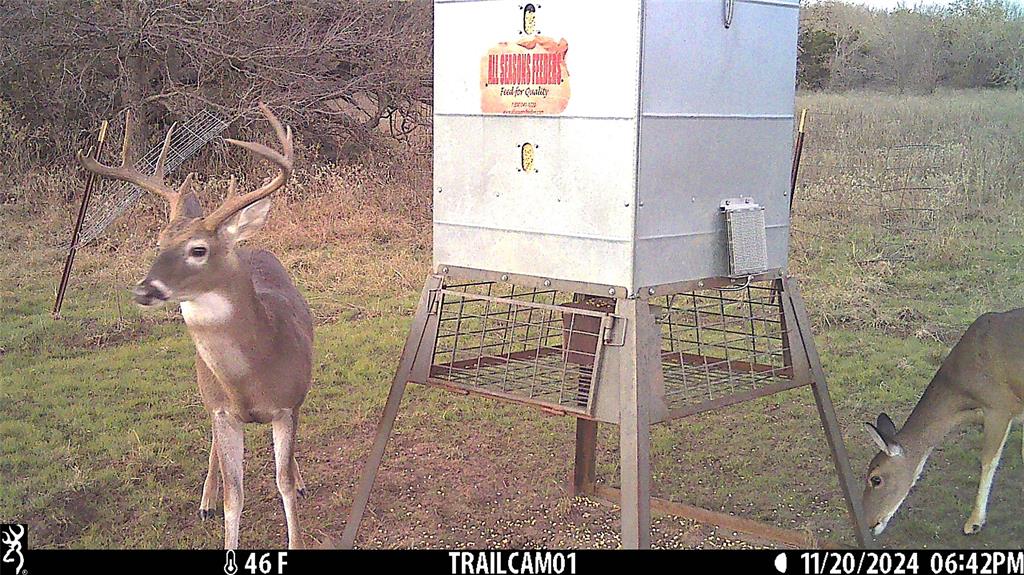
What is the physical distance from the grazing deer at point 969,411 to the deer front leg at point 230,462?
2.68 m

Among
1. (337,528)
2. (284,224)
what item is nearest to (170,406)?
(337,528)

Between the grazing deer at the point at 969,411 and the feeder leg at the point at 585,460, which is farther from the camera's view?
the feeder leg at the point at 585,460

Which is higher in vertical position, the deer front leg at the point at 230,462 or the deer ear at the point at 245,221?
the deer ear at the point at 245,221

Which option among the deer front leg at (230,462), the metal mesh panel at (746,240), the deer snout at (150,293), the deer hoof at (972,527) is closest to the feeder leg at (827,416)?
the metal mesh panel at (746,240)

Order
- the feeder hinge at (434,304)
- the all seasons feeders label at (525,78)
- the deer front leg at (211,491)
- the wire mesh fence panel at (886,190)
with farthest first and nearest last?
the wire mesh fence panel at (886,190)
the deer front leg at (211,491)
the feeder hinge at (434,304)
the all seasons feeders label at (525,78)

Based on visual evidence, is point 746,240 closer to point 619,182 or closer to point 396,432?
point 619,182

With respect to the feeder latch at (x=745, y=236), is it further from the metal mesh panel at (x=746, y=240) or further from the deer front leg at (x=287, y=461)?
the deer front leg at (x=287, y=461)

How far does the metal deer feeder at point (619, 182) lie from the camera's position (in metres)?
3.61

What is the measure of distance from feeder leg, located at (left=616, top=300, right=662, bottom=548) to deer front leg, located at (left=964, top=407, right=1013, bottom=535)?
2082mm

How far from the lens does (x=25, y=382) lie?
6.42m

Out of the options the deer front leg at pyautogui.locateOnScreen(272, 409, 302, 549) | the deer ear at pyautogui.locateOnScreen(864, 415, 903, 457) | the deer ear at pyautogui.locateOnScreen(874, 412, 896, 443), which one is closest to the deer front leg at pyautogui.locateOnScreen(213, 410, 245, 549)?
the deer front leg at pyautogui.locateOnScreen(272, 409, 302, 549)

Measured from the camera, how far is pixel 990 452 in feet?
16.5

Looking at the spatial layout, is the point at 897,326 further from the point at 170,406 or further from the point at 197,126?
the point at 197,126

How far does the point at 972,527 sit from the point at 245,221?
3.38 m
